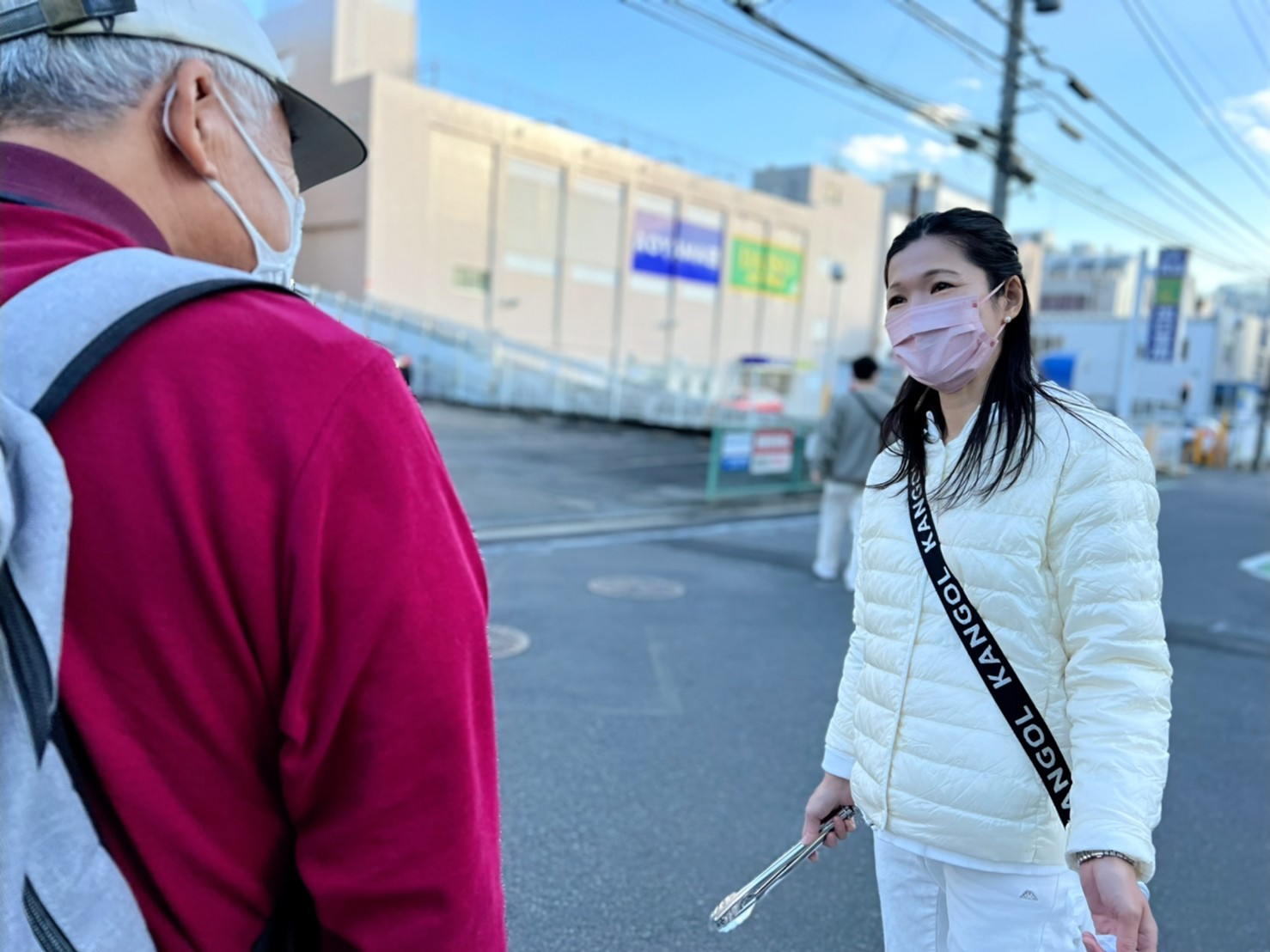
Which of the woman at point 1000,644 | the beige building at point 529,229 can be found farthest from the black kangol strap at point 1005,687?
the beige building at point 529,229

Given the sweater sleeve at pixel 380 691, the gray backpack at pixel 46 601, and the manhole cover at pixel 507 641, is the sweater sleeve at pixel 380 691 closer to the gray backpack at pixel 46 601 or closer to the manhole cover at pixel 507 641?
the gray backpack at pixel 46 601

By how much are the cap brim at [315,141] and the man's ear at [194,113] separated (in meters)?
0.12

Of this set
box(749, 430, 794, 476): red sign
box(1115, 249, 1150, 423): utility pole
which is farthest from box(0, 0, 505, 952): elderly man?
box(1115, 249, 1150, 423): utility pole

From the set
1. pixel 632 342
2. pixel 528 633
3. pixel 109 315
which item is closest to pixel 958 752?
pixel 109 315

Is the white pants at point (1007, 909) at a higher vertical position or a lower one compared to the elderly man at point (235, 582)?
lower

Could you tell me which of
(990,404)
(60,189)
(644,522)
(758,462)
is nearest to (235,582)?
(60,189)

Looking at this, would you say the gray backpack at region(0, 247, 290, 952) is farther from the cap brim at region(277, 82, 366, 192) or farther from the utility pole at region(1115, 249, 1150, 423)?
the utility pole at region(1115, 249, 1150, 423)

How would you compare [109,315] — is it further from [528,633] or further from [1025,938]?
[528,633]

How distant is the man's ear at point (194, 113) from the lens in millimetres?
938

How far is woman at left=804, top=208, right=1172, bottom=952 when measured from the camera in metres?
1.50

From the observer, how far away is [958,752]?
66.6 inches

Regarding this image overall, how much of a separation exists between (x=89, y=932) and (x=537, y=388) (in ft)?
85.7

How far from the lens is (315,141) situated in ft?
4.03

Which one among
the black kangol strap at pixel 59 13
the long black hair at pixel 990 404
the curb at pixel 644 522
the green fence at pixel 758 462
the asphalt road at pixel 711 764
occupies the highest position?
the black kangol strap at pixel 59 13
